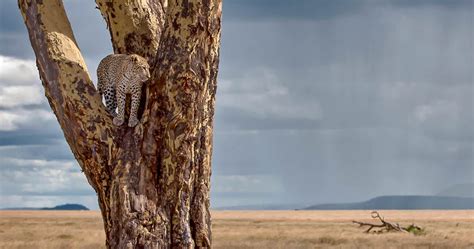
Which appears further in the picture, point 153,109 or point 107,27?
point 107,27

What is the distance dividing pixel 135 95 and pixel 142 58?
1.48 feet

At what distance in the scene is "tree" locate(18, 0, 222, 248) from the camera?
9781 mm

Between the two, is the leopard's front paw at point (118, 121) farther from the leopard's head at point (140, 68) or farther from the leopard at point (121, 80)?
the leopard's head at point (140, 68)

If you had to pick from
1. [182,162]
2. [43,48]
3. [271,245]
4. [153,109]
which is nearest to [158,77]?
[153,109]

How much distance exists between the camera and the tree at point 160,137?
9.78 metres

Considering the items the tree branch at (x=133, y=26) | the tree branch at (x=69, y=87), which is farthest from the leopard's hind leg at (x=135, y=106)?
the tree branch at (x=133, y=26)

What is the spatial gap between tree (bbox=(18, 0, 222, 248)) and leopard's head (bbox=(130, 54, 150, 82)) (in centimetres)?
11

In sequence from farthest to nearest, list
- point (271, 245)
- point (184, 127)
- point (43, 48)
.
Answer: point (271, 245) < point (43, 48) < point (184, 127)

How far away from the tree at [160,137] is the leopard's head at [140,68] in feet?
0.36

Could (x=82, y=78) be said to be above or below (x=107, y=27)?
below

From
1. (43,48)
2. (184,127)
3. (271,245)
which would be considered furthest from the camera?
(271,245)

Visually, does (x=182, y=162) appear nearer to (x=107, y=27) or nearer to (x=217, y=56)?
(x=217, y=56)

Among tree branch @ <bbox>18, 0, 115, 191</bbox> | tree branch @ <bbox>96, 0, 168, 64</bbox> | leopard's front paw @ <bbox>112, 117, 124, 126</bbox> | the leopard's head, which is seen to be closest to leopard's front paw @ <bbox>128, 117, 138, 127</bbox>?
leopard's front paw @ <bbox>112, 117, 124, 126</bbox>

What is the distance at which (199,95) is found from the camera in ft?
32.1
